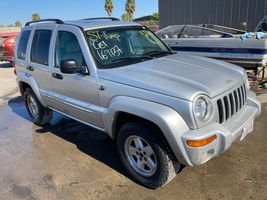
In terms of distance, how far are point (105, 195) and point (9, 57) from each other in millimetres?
11815

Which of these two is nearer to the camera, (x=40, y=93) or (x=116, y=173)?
(x=116, y=173)

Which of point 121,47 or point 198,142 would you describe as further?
point 121,47

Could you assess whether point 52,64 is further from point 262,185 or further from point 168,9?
point 168,9

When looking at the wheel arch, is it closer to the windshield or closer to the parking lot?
the parking lot

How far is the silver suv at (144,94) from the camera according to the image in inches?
118

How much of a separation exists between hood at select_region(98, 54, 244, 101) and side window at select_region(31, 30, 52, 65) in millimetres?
1517

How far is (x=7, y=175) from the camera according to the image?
13.5 feet

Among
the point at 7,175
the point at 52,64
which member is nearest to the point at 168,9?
the point at 52,64

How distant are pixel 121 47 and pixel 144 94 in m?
1.17

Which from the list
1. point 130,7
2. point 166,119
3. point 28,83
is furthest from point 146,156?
point 130,7

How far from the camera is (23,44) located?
5672 mm

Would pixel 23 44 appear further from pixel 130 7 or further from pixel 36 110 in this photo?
pixel 130 7

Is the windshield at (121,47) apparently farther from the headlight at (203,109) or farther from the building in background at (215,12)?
the building in background at (215,12)

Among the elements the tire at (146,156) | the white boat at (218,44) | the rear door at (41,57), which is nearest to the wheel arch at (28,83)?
the rear door at (41,57)
